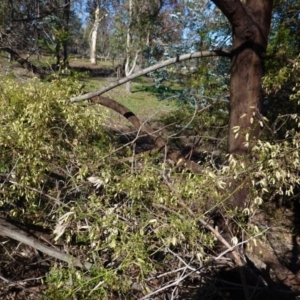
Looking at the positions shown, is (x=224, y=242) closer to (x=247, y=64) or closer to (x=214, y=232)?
(x=214, y=232)

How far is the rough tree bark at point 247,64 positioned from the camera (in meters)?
2.92

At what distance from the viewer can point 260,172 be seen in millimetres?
2295

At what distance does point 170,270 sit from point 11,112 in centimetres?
177

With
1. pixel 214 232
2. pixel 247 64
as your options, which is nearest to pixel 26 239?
pixel 214 232

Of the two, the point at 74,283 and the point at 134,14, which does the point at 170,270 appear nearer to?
the point at 74,283

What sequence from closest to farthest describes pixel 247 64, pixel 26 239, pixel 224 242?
1. pixel 224 242
2. pixel 26 239
3. pixel 247 64

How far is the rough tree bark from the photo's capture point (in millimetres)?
2924

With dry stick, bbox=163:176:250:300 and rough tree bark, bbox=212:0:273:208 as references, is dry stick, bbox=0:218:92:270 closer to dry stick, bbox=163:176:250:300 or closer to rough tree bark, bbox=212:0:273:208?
dry stick, bbox=163:176:250:300

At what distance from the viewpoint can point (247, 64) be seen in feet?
9.87

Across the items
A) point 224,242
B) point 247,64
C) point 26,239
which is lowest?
point 26,239

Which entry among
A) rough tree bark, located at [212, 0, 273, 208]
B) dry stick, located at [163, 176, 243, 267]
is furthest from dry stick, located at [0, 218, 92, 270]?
rough tree bark, located at [212, 0, 273, 208]

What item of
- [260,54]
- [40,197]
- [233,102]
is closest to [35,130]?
[40,197]

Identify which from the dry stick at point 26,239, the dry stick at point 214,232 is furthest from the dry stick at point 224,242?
the dry stick at point 26,239

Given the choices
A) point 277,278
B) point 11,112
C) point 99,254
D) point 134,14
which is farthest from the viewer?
point 134,14
